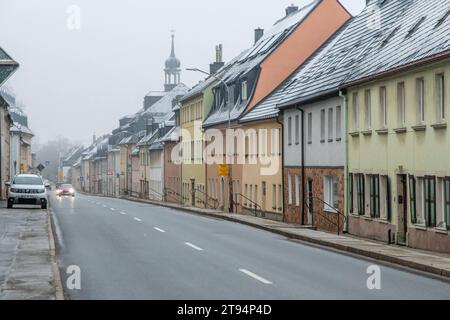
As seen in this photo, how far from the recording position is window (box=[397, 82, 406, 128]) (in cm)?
2873

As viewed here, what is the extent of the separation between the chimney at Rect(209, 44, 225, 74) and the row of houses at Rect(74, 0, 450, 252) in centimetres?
816

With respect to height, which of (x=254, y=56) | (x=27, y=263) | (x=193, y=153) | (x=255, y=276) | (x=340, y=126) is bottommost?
(x=255, y=276)

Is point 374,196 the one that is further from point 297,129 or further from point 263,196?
point 263,196

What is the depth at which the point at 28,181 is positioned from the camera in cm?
4725

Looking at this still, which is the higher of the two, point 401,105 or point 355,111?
point 355,111

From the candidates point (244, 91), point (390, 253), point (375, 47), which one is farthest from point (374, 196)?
point (244, 91)

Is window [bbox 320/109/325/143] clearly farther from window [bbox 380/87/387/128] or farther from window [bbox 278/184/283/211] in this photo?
window [bbox 278/184/283/211]

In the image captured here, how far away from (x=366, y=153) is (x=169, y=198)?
5960 centimetres

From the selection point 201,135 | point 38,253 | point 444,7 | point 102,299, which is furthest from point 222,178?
point 102,299

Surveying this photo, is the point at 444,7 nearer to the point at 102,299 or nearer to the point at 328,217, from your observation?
the point at 328,217

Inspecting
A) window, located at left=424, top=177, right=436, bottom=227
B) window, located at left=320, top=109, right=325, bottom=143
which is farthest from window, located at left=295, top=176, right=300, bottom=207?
window, located at left=424, top=177, right=436, bottom=227

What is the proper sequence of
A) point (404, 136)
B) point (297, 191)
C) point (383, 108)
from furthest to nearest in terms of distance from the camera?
1. point (297, 191)
2. point (383, 108)
3. point (404, 136)

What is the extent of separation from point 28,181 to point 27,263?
1150 inches

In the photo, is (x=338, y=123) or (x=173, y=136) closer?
(x=338, y=123)
